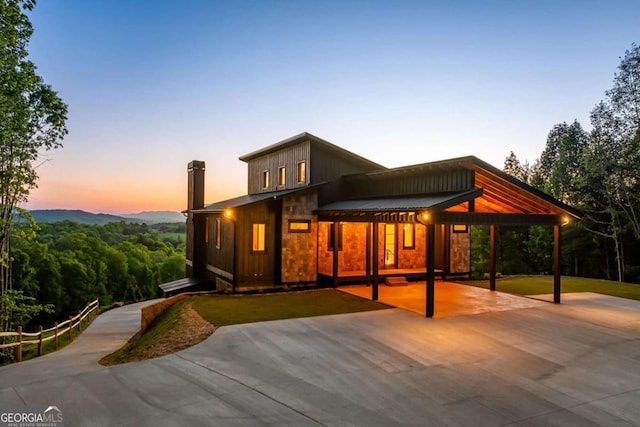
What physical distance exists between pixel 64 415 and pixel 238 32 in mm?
17282

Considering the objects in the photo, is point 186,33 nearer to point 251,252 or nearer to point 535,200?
point 251,252

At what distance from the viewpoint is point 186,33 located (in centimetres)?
1812

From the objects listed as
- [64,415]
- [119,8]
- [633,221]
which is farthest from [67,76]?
[633,221]

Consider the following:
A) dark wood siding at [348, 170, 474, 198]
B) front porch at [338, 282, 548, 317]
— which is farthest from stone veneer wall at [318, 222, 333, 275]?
dark wood siding at [348, 170, 474, 198]

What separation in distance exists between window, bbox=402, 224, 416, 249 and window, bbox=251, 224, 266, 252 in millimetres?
6368

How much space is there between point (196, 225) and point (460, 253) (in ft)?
43.1

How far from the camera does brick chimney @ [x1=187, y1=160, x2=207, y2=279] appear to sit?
19141 millimetres

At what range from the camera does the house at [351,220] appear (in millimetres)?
11453

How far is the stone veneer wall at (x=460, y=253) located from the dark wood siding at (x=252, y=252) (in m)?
7.95

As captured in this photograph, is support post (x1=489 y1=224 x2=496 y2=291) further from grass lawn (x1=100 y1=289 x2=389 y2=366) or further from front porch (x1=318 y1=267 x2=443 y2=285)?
grass lawn (x1=100 y1=289 x2=389 y2=366)

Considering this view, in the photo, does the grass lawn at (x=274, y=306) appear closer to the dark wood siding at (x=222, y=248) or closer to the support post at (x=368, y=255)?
the dark wood siding at (x=222, y=248)

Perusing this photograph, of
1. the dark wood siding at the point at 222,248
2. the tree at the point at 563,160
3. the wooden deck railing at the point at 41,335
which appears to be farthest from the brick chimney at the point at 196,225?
the tree at the point at 563,160

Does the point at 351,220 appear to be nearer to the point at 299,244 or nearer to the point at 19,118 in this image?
the point at 299,244

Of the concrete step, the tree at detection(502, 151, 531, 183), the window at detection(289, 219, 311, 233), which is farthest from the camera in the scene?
the tree at detection(502, 151, 531, 183)
